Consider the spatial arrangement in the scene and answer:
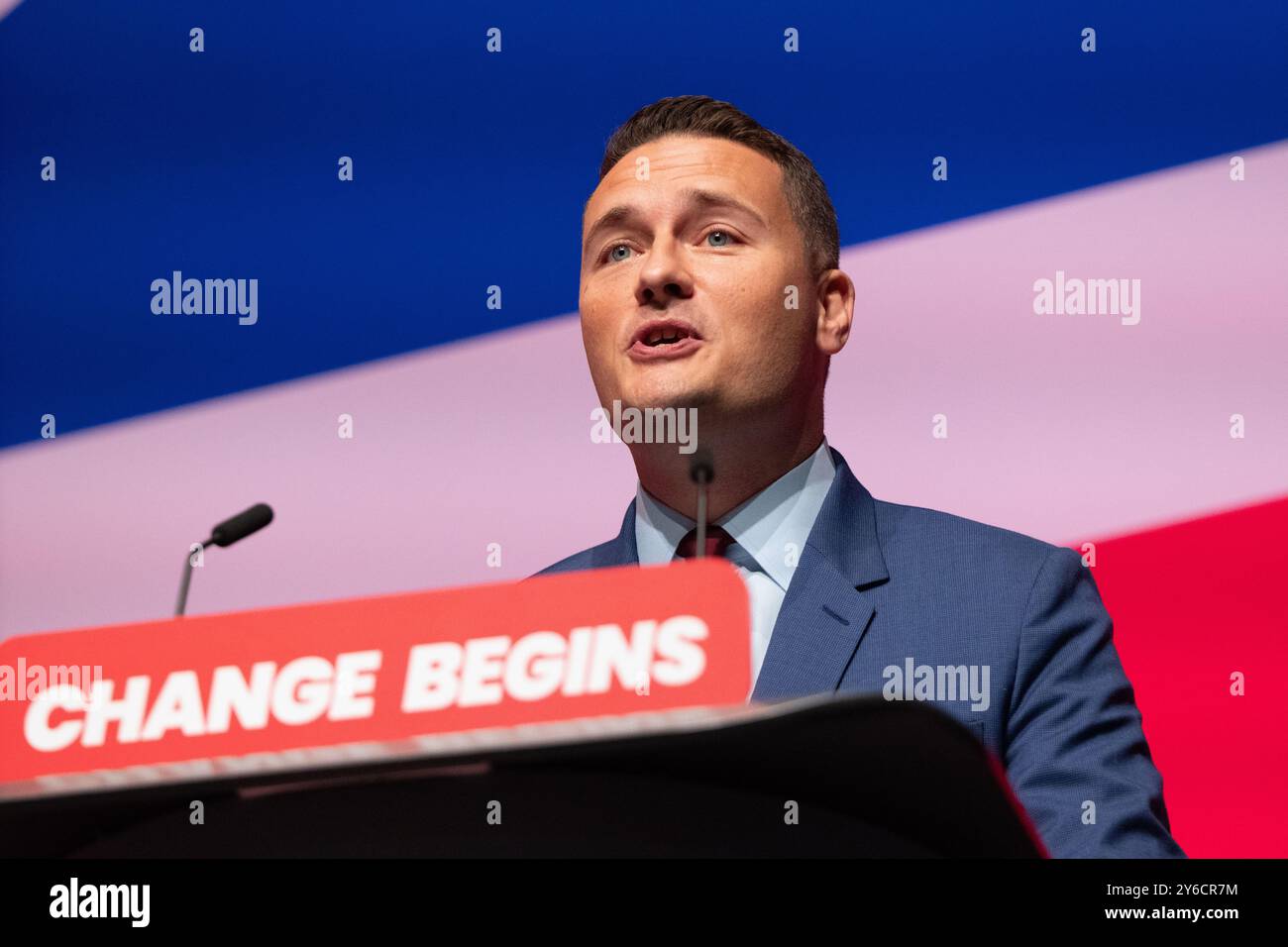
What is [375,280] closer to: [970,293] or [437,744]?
[970,293]

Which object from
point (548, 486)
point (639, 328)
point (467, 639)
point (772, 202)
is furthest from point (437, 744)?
point (548, 486)

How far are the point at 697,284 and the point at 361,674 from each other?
1.31m

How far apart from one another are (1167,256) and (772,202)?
33.3 inches

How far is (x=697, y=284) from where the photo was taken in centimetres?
210

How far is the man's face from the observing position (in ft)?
6.84

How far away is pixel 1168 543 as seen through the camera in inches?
99.0
